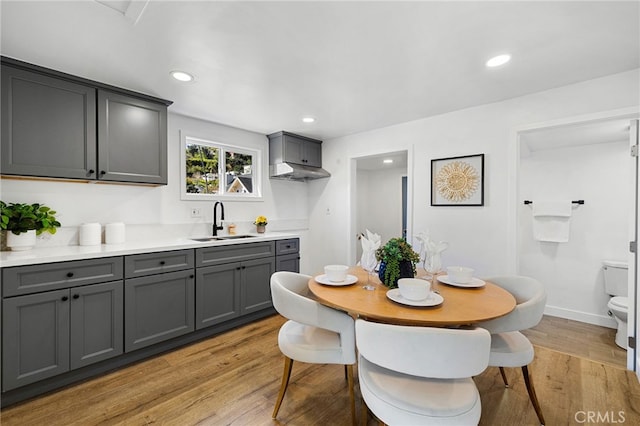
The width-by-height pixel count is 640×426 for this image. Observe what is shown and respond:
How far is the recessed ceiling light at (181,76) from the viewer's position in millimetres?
2178

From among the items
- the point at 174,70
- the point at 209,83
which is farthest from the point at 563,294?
the point at 174,70

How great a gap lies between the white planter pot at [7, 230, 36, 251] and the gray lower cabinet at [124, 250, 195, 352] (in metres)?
0.66

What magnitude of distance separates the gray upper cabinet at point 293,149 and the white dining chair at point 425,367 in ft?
9.86

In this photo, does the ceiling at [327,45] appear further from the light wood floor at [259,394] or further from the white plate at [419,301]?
the light wood floor at [259,394]

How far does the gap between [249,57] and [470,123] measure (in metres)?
2.27

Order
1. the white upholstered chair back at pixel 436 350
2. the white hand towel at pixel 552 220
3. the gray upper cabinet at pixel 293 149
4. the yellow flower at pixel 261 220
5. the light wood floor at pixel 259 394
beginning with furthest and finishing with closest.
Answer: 1. the gray upper cabinet at pixel 293 149
2. the yellow flower at pixel 261 220
3. the white hand towel at pixel 552 220
4. the light wood floor at pixel 259 394
5. the white upholstered chair back at pixel 436 350

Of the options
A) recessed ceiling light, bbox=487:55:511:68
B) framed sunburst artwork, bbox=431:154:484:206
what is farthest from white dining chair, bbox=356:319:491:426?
framed sunburst artwork, bbox=431:154:484:206

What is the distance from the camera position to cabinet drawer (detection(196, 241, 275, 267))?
2725 millimetres

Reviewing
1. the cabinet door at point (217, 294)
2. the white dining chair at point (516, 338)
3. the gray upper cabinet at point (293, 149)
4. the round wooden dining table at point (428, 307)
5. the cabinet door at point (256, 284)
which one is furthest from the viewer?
the gray upper cabinet at point (293, 149)

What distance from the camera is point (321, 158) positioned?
14.1 ft

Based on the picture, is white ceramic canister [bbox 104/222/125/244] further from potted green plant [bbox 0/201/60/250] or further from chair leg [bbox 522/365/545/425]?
chair leg [bbox 522/365/545/425]

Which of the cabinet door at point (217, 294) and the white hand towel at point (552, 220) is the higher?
the white hand towel at point (552, 220)

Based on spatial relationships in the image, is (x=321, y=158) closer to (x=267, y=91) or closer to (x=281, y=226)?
(x=281, y=226)

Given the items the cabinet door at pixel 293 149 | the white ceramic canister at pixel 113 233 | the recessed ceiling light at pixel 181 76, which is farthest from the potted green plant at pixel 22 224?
the cabinet door at pixel 293 149
